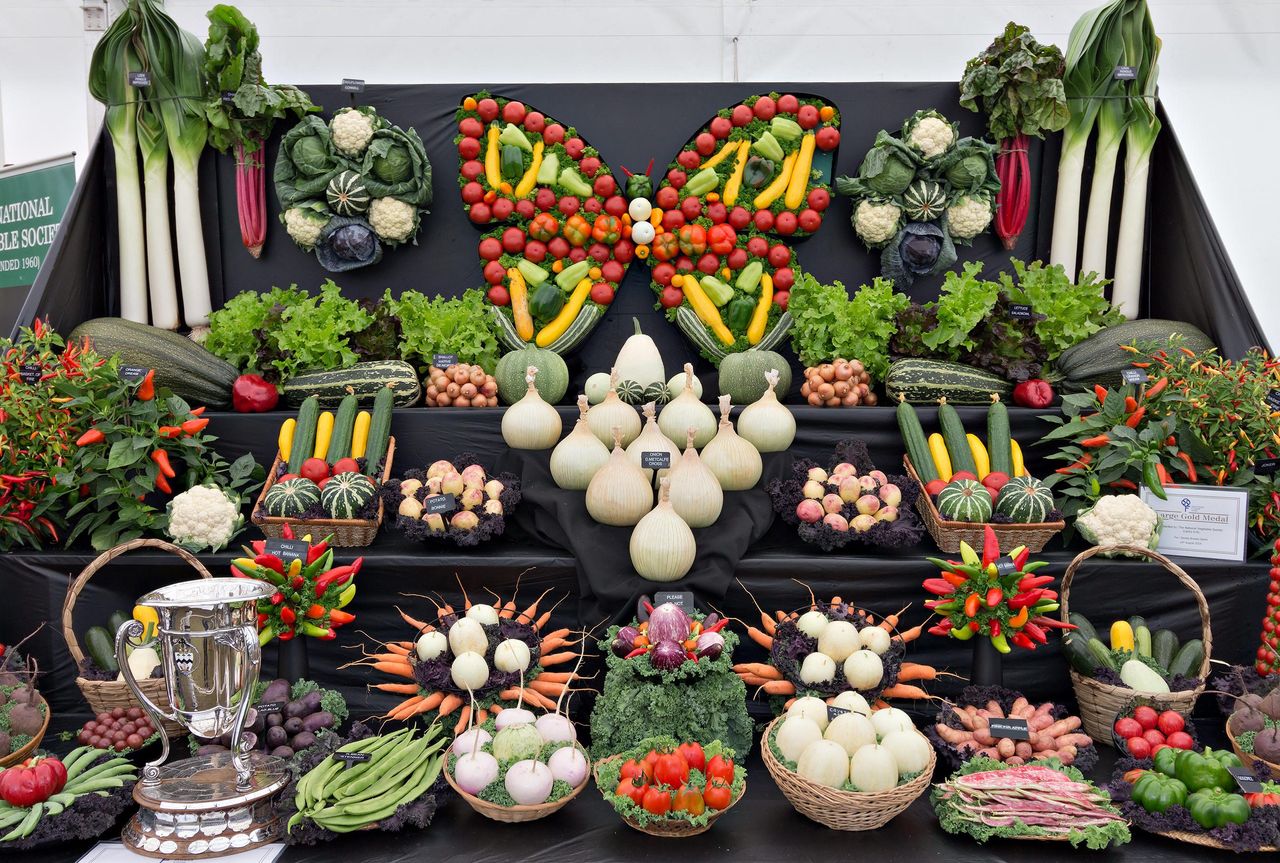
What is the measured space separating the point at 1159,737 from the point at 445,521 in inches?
89.5

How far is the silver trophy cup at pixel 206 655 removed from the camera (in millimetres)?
2442

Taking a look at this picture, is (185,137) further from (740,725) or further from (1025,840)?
(1025,840)

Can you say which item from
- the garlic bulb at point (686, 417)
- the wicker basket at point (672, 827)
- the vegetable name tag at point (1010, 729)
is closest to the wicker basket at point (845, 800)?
the wicker basket at point (672, 827)

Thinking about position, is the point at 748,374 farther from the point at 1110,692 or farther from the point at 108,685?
the point at 108,685

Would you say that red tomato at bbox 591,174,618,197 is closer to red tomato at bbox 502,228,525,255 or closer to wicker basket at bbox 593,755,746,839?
red tomato at bbox 502,228,525,255

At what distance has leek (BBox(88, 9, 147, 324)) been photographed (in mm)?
4324

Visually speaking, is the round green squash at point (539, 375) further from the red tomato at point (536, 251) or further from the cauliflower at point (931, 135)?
the cauliflower at point (931, 135)

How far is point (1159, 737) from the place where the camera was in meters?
2.76

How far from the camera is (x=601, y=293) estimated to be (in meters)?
4.38

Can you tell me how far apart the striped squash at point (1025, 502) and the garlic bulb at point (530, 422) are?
5.31ft

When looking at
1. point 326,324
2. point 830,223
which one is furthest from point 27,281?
point 830,223

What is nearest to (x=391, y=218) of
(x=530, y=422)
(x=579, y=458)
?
(x=530, y=422)

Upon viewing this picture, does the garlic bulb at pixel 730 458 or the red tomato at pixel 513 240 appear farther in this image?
the red tomato at pixel 513 240

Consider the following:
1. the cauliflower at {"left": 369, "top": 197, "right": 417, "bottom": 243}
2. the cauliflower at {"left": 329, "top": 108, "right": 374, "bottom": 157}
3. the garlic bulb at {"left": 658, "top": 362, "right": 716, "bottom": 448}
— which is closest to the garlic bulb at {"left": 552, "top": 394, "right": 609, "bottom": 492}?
the garlic bulb at {"left": 658, "top": 362, "right": 716, "bottom": 448}
